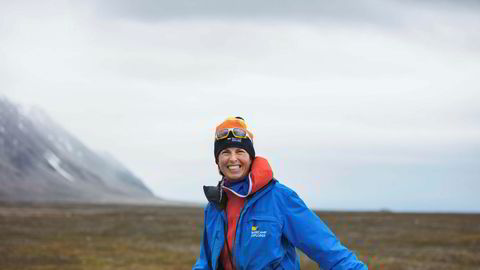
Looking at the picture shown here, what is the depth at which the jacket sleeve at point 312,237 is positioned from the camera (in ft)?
14.8

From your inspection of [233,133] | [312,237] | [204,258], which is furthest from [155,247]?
[312,237]

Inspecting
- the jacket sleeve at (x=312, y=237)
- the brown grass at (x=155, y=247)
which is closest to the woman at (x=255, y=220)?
the jacket sleeve at (x=312, y=237)

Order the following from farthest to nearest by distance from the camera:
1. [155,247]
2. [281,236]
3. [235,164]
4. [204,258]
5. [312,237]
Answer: [155,247], [204,258], [235,164], [281,236], [312,237]

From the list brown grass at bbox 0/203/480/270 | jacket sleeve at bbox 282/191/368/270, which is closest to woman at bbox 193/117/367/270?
jacket sleeve at bbox 282/191/368/270

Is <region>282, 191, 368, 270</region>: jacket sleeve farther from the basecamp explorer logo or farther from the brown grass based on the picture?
the brown grass

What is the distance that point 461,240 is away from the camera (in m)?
38.9

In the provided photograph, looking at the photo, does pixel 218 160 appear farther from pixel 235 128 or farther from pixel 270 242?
pixel 270 242

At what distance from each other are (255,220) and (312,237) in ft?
1.43

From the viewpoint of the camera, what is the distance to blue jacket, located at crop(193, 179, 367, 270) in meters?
4.54

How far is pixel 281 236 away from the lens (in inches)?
185

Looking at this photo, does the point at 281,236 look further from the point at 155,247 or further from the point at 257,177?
the point at 155,247

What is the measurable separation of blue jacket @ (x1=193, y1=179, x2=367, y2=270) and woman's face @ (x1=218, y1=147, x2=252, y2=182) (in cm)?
25

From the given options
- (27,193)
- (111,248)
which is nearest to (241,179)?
(111,248)

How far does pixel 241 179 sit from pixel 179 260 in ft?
73.8
